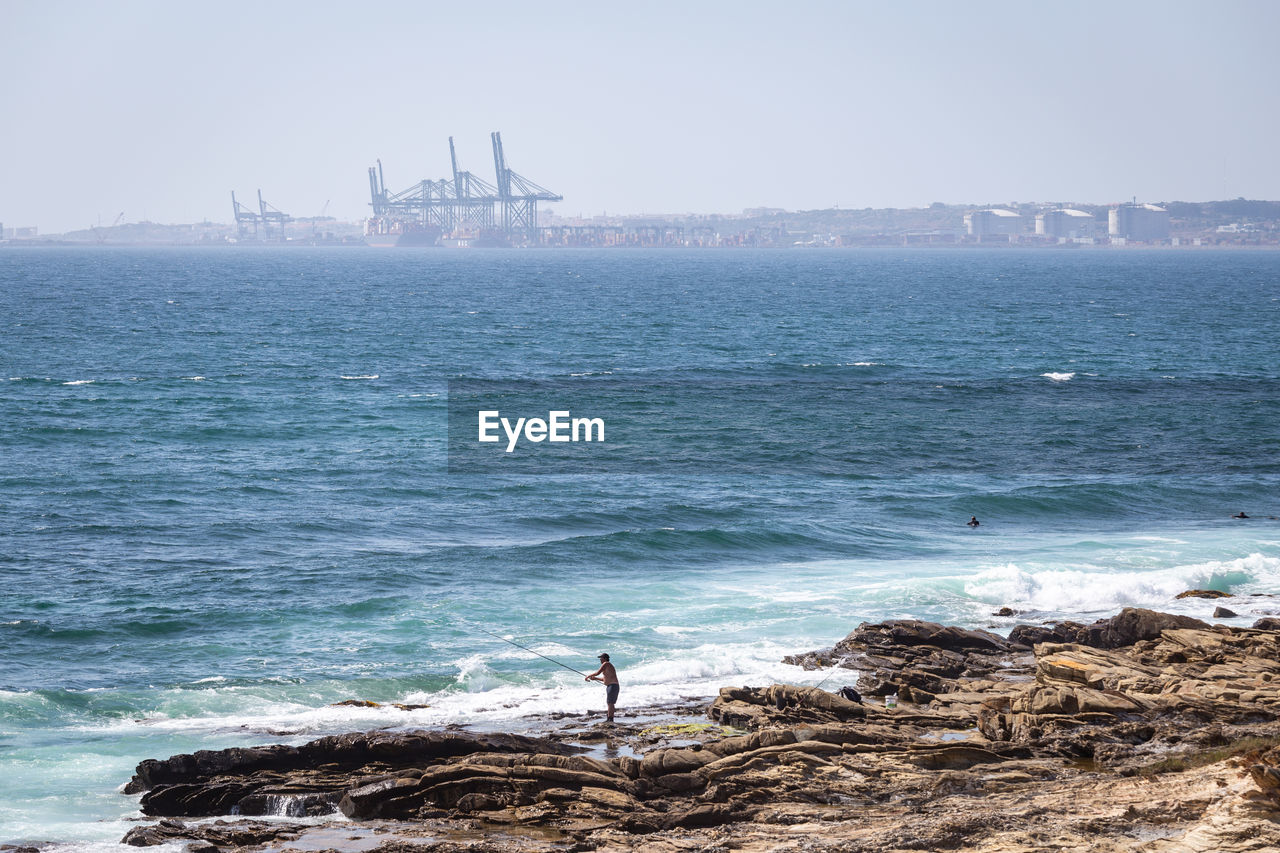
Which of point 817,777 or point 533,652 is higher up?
point 817,777

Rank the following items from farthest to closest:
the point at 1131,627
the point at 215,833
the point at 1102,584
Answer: the point at 1102,584
the point at 1131,627
the point at 215,833

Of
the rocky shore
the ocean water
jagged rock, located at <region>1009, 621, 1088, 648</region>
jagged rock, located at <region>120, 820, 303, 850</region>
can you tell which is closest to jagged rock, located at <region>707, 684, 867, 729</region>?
the rocky shore

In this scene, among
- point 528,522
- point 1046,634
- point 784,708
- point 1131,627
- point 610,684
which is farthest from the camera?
point 528,522

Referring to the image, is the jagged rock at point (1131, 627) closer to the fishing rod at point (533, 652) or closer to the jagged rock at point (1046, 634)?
the jagged rock at point (1046, 634)

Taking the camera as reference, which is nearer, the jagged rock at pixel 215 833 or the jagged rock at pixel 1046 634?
the jagged rock at pixel 215 833

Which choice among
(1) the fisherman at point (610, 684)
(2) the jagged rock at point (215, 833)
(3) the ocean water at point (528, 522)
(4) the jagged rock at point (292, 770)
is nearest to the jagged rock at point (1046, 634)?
(3) the ocean water at point (528, 522)

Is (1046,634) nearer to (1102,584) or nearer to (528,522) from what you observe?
(1102,584)

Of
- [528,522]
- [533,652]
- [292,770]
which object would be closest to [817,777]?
[292,770]

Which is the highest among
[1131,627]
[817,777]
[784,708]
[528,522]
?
[817,777]
